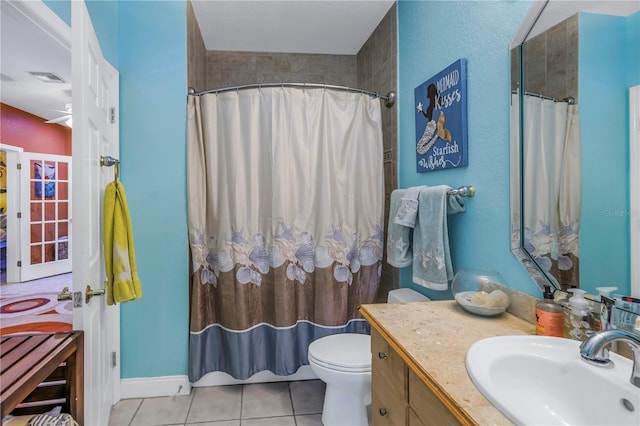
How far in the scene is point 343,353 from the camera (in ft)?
5.74

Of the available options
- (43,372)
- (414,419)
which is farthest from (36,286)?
(414,419)

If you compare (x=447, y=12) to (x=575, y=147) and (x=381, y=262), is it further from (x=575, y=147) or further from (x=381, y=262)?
(x=381, y=262)

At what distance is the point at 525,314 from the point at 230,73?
2.79 meters

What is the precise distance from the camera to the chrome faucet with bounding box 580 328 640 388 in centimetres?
70

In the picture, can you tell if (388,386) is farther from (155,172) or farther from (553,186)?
(155,172)

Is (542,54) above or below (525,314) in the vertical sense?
above

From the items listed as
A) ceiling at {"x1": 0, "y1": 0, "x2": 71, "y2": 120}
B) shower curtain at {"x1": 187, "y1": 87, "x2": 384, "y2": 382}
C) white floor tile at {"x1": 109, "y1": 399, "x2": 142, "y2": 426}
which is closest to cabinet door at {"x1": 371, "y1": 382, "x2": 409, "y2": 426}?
shower curtain at {"x1": 187, "y1": 87, "x2": 384, "y2": 382}

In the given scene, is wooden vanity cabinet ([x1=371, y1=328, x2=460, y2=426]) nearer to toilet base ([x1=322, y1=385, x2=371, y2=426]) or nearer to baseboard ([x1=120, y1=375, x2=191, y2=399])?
toilet base ([x1=322, y1=385, x2=371, y2=426])

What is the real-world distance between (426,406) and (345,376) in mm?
846

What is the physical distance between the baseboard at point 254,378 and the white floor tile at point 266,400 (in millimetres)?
32

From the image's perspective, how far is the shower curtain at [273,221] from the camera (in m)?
2.13

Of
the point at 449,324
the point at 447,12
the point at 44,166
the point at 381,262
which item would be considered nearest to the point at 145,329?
the point at 381,262

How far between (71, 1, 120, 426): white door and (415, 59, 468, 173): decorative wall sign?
160 centimetres

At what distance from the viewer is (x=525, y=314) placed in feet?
3.99
